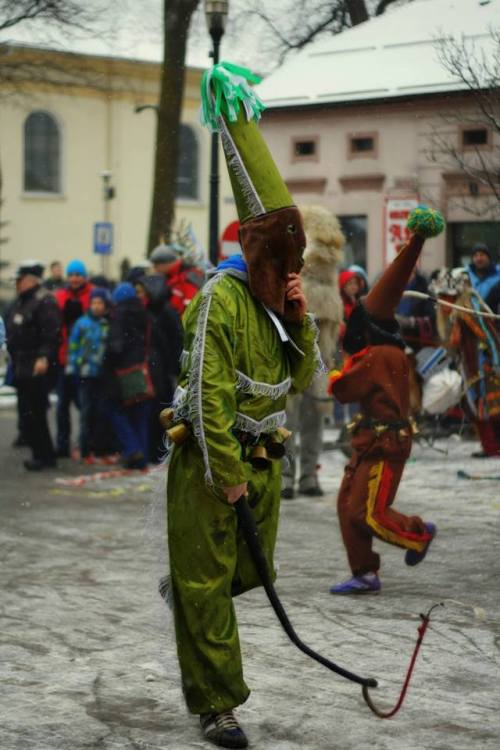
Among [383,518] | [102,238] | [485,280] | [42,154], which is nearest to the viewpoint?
[383,518]

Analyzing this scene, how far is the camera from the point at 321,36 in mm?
11328

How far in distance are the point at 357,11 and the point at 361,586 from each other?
434 centimetres

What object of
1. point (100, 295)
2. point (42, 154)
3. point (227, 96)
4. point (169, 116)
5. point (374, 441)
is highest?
point (42, 154)

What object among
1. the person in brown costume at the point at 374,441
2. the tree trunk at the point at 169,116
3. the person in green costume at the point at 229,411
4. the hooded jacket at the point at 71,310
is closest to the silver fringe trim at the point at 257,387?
the person in green costume at the point at 229,411

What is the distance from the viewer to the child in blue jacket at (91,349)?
1334 cm

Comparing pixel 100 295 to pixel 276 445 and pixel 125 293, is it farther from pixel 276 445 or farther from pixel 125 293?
pixel 276 445

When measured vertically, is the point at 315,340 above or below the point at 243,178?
below

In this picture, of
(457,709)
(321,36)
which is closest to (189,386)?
(457,709)

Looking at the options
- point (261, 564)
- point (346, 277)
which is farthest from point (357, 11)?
point (261, 564)

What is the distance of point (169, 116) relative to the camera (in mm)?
21609

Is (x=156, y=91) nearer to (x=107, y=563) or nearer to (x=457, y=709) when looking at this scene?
(x=107, y=563)

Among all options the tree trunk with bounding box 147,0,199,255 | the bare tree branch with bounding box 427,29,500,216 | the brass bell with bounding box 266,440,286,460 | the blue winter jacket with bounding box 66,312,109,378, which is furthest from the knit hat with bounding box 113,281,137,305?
the tree trunk with bounding box 147,0,199,255

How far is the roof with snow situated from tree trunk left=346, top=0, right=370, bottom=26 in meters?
0.16

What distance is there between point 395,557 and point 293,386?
11.6 ft
